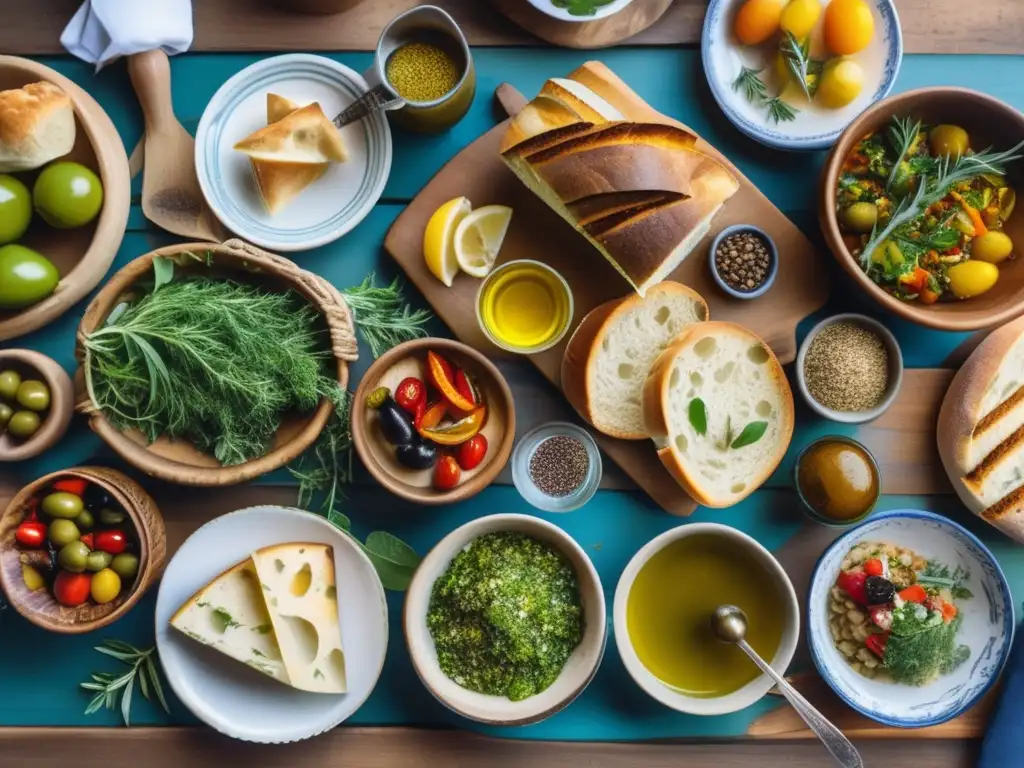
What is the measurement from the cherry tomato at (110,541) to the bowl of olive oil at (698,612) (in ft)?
3.38

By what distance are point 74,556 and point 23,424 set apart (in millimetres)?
288

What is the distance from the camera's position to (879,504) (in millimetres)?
1993

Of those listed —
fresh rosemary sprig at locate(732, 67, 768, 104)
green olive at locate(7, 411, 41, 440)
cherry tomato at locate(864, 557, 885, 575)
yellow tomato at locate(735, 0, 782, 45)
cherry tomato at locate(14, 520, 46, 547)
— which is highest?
yellow tomato at locate(735, 0, 782, 45)

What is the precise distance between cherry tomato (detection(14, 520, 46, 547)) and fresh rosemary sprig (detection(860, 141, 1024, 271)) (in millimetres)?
1777

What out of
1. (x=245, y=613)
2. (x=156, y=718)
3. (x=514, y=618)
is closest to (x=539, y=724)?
(x=514, y=618)

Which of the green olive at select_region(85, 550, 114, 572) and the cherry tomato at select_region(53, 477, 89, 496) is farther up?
the cherry tomato at select_region(53, 477, 89, 496)

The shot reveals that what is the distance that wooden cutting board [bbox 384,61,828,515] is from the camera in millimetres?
1935

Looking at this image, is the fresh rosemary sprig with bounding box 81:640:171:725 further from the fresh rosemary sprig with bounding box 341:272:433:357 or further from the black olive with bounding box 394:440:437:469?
the fresh rosemary sprig with bounding box 341:272:433:357

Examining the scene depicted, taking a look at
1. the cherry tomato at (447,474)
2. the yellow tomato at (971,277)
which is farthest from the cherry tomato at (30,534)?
the yellow tomato at (971,277)

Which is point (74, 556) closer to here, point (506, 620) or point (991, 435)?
point (506, 620)

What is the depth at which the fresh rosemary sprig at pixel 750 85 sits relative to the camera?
1948 millimetres

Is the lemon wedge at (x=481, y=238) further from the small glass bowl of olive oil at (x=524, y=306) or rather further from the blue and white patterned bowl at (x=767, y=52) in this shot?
the blue and white patterned bowl at (x=767, y=52)

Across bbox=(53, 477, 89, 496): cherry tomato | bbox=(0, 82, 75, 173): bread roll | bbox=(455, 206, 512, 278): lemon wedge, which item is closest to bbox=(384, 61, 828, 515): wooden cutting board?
bbox=(455, 206, 512, 278): lemon wedge

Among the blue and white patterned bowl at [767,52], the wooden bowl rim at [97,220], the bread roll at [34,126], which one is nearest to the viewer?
the bread roll at [34,126]
